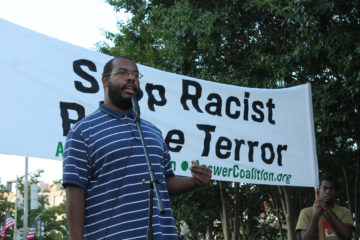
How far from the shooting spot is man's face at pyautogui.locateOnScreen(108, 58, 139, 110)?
292 centimetres

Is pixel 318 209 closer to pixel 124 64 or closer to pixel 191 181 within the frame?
pixel 191 181

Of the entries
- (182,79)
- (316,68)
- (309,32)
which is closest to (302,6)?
(309,32)

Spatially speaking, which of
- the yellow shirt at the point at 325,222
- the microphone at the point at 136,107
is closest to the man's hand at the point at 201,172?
the microphone at the point at 136,107

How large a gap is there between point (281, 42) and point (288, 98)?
463 cm

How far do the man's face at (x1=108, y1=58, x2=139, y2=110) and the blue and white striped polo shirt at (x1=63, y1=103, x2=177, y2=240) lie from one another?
148 mm

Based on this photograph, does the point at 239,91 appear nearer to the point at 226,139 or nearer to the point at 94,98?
the point at 226,139

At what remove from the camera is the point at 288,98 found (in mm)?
6059

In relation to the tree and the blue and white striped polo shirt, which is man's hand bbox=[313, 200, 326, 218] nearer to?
the blue and white striped polo shirt

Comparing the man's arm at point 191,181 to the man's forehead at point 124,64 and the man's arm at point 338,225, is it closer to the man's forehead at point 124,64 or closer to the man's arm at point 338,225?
the man's forehead at point 124,64

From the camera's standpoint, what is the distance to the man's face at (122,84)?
2.92m

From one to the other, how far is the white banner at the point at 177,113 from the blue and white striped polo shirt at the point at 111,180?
1485 millimetres

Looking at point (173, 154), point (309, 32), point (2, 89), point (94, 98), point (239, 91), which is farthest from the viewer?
point (309, 32)

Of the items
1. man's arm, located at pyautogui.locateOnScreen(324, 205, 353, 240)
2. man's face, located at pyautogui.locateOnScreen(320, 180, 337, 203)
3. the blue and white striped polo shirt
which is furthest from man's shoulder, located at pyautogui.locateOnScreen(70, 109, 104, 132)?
man's face, located at pyautogui.locateOnScreen(320, 180, 337, 203)

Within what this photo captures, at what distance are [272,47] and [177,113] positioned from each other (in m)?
5.78
